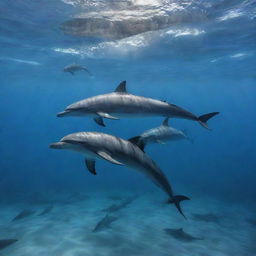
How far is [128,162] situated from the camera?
18.7ft

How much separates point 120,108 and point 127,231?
788 cm

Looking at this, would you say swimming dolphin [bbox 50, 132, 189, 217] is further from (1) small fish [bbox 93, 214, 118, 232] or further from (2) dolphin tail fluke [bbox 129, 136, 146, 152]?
(1) small fish [bbox 93, 214, 118, 232]

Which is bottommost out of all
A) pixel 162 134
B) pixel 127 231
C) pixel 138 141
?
pixel 127 231

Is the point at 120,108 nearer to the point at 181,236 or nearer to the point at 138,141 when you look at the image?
the point at 138,141

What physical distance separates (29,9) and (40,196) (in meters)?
17.8

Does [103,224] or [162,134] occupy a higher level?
[162,134]

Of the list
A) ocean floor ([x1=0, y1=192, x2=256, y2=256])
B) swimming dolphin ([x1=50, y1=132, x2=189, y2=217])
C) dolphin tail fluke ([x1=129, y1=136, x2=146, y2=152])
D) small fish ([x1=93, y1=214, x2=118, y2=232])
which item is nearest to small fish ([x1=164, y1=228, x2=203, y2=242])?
ocean floor ([x1=0, y1=192, x2=256, y2=256])

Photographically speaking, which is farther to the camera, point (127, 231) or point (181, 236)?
point (127, 231)

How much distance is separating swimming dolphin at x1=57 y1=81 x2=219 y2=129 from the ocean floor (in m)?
5.44

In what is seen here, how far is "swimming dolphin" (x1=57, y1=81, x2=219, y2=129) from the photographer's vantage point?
704cm

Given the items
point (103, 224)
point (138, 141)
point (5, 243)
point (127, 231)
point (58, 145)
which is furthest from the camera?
point (127, 231)

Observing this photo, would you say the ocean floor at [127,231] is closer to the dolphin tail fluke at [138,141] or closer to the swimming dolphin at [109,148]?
the swimming dolphin at [109,148]

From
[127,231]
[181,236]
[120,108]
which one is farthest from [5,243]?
[120,108]

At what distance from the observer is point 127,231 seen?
13.0 meters
